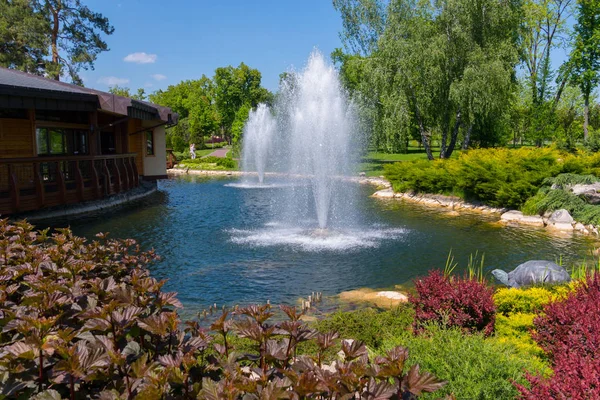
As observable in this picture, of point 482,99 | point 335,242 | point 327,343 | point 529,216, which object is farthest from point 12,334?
point 482,99

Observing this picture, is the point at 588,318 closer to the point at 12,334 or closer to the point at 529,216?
the point at 12,334

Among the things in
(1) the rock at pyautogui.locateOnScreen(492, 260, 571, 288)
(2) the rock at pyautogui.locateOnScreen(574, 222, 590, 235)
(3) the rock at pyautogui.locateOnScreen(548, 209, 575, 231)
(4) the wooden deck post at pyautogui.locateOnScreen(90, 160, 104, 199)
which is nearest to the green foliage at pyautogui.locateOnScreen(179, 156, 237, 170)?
(4) the wooden deck post at pyautogui.locateOnScreen(90, 160, 104, 199)

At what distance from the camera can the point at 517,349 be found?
489cm

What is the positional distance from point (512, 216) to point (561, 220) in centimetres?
169

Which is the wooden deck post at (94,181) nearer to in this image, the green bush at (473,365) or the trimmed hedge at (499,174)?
the trimmed hedge at (499,174)

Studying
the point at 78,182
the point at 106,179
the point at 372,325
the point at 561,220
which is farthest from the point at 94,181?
Result: the point at 561,220

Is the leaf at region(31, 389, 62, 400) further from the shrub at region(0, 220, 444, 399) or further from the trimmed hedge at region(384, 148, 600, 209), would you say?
the trimmed hedge at region(384, 148, 600, 209)

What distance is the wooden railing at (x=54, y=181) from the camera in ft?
43.0

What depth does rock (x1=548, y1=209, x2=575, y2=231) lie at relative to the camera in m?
14.3

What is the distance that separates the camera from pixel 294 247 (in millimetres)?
11836

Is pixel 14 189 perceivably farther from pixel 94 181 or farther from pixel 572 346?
pixel 572 346

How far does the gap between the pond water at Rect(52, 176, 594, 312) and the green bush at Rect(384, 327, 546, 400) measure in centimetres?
399

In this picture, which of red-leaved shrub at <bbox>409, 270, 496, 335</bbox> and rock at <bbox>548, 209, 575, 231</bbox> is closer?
red-leaved shrub at <bbox>409, 270, 496, 335</bbox>

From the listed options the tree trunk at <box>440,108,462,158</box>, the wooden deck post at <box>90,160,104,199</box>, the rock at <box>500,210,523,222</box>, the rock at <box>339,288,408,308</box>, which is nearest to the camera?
the rock at <box>339,288,408,308</box>
